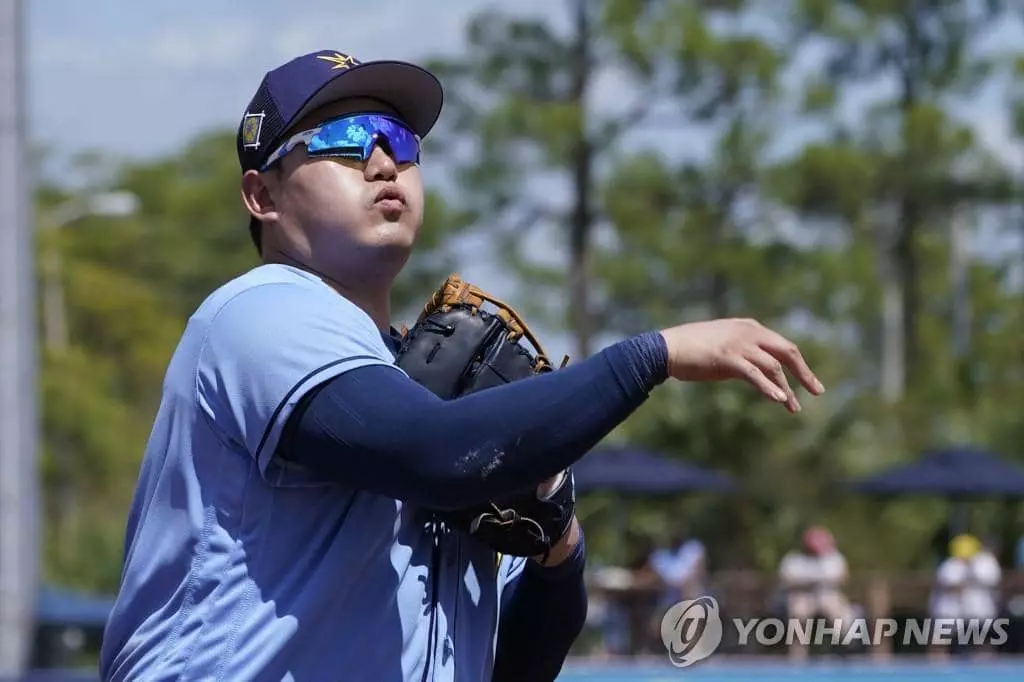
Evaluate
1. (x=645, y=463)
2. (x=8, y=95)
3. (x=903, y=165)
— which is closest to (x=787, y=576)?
(x=645, y=463)

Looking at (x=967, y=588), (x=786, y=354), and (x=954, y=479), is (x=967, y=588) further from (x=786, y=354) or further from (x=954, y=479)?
(x=786, y=354)

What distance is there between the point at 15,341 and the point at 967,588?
27.9 ft

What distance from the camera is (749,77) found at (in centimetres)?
2400

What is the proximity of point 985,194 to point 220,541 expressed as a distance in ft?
85.3

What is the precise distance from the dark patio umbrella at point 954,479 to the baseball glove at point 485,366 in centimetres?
1813

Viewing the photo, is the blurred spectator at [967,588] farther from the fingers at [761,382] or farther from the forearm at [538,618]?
the fingers at [761,382]

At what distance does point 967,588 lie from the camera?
15.4 meters

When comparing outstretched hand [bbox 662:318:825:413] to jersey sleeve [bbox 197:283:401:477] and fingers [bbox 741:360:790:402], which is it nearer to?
fingers [bbox 741:360:790:402]

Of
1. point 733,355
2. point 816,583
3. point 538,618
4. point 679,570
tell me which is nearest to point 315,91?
point 733,355

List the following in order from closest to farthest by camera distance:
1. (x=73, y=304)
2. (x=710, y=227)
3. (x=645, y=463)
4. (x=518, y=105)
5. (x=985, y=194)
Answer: (x=645, y=463) < (x=518, y=105) < (x=710, y=227) < (x=985, y=194) < (x=73, y=304)

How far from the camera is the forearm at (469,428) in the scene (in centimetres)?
204

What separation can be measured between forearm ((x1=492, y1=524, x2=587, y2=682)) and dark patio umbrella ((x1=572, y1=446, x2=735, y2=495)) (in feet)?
55.8

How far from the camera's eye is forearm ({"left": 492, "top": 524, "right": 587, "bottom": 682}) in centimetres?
257

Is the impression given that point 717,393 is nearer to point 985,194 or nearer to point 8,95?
point 985,194
